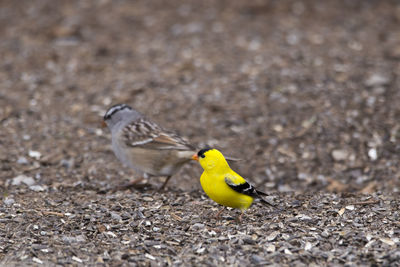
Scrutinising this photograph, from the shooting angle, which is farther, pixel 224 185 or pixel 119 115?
pixel 119 115

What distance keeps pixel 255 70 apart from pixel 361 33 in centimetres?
254

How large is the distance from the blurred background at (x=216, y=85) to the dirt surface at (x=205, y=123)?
0.09 feet

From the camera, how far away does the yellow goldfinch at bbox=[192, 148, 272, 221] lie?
475cm

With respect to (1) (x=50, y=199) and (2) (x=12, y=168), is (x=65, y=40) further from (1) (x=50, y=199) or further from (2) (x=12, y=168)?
(1) (x=50, y=199)

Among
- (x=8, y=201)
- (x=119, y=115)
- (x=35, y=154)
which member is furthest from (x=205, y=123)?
(x=8, y=201)

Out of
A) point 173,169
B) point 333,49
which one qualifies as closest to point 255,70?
point 333,49

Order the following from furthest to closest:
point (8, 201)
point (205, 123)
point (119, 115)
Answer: point (205, 123) → point (119, 115) → point (8, 201)

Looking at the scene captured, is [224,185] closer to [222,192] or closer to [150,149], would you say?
[222,192]

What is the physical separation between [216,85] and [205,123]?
1054 millimetres

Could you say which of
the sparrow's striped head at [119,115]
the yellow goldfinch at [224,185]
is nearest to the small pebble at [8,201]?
the sparrow's striped head at [119,115]

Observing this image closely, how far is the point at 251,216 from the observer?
5.20 meters

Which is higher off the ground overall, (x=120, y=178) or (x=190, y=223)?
(x=190, y=223)

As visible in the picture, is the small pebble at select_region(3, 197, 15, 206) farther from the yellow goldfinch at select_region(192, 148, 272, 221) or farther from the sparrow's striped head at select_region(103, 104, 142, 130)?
the yellow goldfinch at select_region(192, 148, 272, 221)

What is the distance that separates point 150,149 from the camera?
20.7ft
